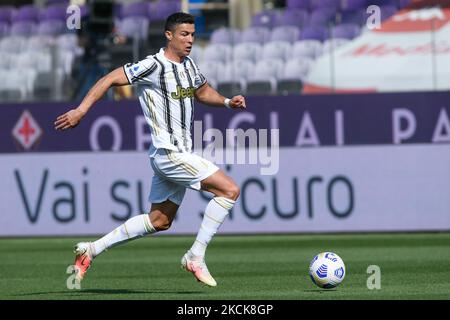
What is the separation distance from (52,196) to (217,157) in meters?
2.88

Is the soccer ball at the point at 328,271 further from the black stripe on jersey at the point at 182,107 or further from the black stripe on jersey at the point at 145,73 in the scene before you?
the black stripe on jersey at the point at 145,73

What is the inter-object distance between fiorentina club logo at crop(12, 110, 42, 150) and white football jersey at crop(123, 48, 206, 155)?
32.6 feet

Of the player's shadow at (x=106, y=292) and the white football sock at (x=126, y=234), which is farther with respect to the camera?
Answer: the white football sock at (x=126, y=234)

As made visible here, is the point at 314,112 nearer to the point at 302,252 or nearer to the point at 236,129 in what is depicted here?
the point at 236,129

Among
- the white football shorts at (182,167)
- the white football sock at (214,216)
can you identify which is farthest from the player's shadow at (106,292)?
the white football shorts at (182,167)

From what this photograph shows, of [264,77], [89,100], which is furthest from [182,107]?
[264,77]

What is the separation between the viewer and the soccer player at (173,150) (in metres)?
11.2

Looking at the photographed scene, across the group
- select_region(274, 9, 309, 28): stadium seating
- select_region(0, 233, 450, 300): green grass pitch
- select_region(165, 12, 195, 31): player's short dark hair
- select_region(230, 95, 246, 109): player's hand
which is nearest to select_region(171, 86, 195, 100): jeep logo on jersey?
select_region(230, 95, 246, 109): player's hand

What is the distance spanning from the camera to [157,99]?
37.4 ft

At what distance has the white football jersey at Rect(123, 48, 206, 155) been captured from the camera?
11312 millimetres

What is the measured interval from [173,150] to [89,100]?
3.07 ft

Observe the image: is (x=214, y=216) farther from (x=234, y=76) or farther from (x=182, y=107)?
(x=234, y=76)
